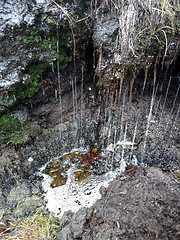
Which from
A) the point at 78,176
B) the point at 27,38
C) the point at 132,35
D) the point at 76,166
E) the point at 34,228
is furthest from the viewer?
the point at 76,166

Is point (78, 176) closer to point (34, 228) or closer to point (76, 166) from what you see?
point (76, 166)

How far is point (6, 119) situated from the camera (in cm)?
326

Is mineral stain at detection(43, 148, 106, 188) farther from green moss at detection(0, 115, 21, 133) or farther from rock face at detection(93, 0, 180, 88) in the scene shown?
rock face at detection(93, 0, 180, 88)

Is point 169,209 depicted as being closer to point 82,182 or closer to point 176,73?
point 82,182

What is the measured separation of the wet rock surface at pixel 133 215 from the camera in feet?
7.09

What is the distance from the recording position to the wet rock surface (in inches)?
85.1

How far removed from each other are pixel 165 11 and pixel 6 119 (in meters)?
3.45

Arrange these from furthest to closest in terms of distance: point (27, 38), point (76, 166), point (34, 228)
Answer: point (76, 166) < point (27, 38) < point (34, 228)

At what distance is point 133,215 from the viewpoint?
2.32m

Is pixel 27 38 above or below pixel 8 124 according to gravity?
above

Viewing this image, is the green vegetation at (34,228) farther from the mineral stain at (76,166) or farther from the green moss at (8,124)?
the green moss at (8,124)

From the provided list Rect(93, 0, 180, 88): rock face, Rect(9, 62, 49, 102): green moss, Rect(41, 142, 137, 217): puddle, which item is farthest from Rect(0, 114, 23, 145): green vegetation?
Rect(93, 0, 180, 88): rock face

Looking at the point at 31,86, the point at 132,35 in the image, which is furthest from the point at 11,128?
the point at 132,35

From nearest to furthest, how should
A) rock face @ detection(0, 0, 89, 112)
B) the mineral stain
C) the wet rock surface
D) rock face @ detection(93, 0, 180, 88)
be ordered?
the wet rock surface
rock face @ detection(0, 0, 89, 112)
rock face @ detection(93, 0, 180, 88)
the mineral stain
